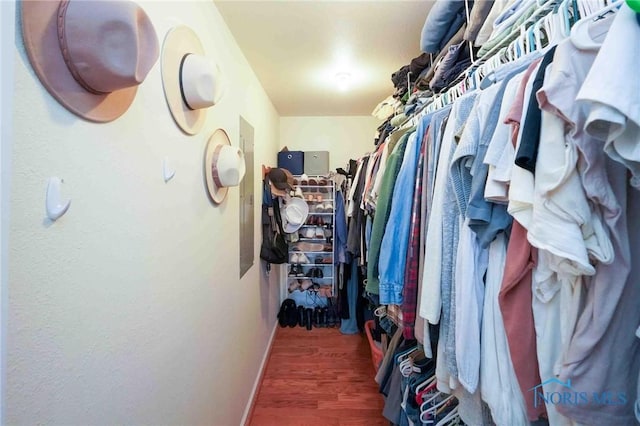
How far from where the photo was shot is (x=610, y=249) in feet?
1.38

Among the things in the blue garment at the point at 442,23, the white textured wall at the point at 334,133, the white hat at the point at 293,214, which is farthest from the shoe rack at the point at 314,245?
the blue garment at the point at 442,23

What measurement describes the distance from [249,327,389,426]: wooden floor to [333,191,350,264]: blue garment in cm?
77

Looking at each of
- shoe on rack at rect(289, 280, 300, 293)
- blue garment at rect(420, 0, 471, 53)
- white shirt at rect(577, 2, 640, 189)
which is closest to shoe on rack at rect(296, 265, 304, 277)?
shoe on rack at rect(289, 280, 300, 293)

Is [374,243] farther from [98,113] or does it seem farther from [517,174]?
[98,113]

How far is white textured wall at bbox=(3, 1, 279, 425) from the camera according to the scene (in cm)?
45

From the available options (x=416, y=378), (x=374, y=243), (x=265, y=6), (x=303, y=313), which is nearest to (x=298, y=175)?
Answer: (x=303, y=313)

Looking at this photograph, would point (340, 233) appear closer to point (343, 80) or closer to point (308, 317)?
point (308, 317)

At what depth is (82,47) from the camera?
48cm

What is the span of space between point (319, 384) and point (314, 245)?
1258mm

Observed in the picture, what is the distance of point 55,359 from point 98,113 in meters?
0.50

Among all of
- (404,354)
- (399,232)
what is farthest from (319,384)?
(399,232)

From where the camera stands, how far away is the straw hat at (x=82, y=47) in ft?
1.49

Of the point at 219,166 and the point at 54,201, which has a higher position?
the point at 219,166

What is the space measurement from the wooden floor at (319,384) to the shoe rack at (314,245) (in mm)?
521
